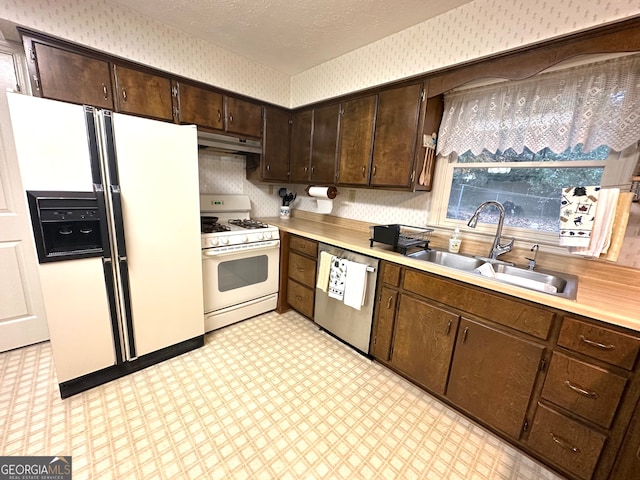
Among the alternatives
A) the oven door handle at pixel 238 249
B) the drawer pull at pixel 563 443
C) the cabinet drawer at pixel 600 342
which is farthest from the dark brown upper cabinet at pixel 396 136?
the drawer pull at pixel 563 443

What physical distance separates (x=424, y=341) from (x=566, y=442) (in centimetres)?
75

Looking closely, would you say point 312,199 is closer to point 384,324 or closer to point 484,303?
point 384,324

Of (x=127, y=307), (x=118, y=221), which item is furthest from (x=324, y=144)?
(x=127, y=307)

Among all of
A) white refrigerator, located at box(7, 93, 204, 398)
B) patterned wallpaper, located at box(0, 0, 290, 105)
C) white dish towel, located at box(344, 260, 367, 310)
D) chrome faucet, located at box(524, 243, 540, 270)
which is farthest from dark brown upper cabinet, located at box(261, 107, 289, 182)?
chrome faucet, located at box(524, 243, 540, 270)

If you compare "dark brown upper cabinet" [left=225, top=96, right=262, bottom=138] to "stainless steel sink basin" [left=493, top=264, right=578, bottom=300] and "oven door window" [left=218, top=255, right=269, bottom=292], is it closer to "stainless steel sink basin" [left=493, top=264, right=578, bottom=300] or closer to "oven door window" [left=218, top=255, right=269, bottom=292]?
"oven door window" [left=218, top=255, right=269, bottom=292]

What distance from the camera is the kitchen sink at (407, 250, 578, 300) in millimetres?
1440

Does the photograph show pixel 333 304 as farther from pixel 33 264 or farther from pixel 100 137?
pixel 33 264

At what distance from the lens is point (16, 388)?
5.58 ft

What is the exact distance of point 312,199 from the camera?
3.20 metres

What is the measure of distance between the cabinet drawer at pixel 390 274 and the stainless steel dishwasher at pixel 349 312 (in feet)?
0.21

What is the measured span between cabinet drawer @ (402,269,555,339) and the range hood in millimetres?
1890

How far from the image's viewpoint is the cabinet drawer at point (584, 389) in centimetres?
113

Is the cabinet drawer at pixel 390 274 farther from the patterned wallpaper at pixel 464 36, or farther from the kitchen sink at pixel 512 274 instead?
the patterned wallpaper at pixel 464 36

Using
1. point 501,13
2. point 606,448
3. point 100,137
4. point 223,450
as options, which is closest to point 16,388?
point 223,450
